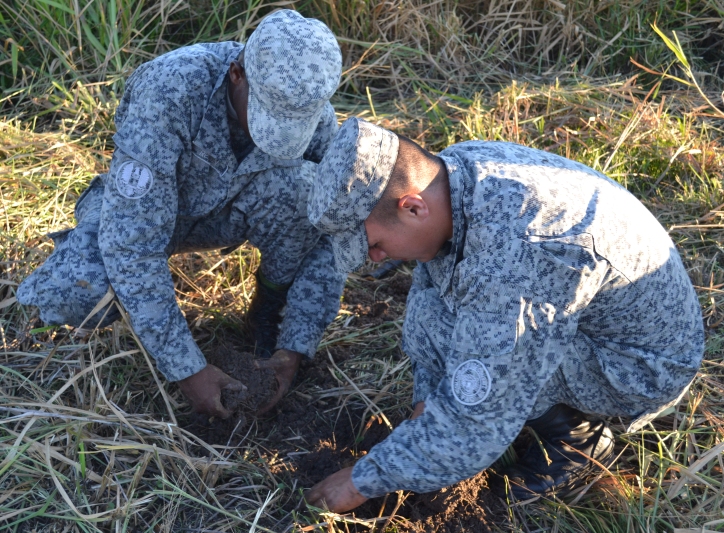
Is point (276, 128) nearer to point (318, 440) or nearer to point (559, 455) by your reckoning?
point (318, 440)

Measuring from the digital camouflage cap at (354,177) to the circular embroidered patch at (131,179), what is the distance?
0.73 m

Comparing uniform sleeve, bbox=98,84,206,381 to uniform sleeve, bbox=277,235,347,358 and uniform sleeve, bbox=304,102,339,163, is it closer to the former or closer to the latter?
uniform sleeve, bbox=277,235,347,358

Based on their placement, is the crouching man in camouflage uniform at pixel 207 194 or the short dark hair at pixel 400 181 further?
the crouching man in camouflage uniform at pixel 207 194

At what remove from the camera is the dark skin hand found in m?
2.27

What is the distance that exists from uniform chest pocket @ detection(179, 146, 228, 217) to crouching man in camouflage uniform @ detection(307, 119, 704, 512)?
2.31 ft

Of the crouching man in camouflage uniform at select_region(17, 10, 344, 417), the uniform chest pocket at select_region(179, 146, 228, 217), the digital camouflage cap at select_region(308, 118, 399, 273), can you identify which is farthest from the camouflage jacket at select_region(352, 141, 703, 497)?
the uniform chest pocket at select_region(179, 146, 228, 217)

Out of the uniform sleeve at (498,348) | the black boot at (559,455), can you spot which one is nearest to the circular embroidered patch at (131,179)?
the uniform sleeve at (498,348)

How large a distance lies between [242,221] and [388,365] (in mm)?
797

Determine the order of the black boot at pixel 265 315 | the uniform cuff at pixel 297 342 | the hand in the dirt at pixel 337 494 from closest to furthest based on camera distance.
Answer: the hand in the dirt at pixel 337 494 → the uniform cuff at pixel 297 342 → the black boot at pixel 265 315

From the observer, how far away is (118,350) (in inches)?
118

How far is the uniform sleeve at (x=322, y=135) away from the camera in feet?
9.80

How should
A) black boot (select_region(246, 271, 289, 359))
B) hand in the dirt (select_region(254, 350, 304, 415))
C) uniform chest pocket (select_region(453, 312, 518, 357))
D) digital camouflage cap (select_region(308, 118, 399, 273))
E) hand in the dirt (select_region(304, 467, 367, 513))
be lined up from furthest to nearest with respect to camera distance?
1. black boot (select_region(246, 271, 289, 359))
2. hand in the dirt (select_region(254, 350, 304, 415))
3. hand in the dirt (select_region(304, 467, 367, 513))
4. digital camouflage cap (select_region(308, 118, 399, 273))
5. uniform chest pocket (select_region(453, 312, 518, 357))

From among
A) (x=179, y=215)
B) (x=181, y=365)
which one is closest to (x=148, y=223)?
(x=179, y=215)

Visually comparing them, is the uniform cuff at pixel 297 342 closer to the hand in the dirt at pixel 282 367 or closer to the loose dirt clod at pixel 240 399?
the hand in the dirt at pixel 282 367
